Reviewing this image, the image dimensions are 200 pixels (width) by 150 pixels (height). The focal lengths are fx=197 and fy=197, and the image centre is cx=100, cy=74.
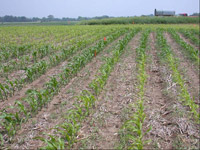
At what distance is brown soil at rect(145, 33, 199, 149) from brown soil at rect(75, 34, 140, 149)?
54 centimetres

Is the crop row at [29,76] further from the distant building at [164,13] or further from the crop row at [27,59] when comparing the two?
the distant building at [164,13]

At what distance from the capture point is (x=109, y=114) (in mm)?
4012

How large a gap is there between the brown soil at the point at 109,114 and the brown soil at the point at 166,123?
54 cm

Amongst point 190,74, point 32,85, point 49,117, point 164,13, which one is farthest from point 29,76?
point 164,13

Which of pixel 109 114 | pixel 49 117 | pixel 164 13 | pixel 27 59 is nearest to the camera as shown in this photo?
pixel 49 117

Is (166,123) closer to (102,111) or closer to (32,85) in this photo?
(102,111)

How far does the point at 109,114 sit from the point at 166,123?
1110 mm

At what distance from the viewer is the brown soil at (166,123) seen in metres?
3.16

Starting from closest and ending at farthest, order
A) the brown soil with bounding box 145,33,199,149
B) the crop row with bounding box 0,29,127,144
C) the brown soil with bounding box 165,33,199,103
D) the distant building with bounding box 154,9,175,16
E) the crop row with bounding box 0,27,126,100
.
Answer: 1. the brown soil with bounding box 145,33,199,149
2. the crop row with bounding box 0,29,127,144
3. the crop row with bounding box 0,27,126,100
4. the brown soil with bounding box 165,33,199,103
5. the distant building with bounding box 154,9,175,16

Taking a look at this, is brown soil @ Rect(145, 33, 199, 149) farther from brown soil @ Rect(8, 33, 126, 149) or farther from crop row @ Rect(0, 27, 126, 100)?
crop row @ Rect(0, 27, 126, 100)

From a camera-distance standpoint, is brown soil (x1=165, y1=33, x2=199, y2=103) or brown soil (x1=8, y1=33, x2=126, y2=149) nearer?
brown soil (x1=8, y1=33, x2=126, y2=149)

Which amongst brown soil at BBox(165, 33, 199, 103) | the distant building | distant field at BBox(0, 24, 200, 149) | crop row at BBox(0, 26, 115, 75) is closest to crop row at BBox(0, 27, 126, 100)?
distant field at BBox(0, 24, 200, 149)

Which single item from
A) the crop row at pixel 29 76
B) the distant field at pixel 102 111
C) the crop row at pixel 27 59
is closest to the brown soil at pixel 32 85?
the distant field at pixel 102 111

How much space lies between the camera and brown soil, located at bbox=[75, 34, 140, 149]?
127 inches
